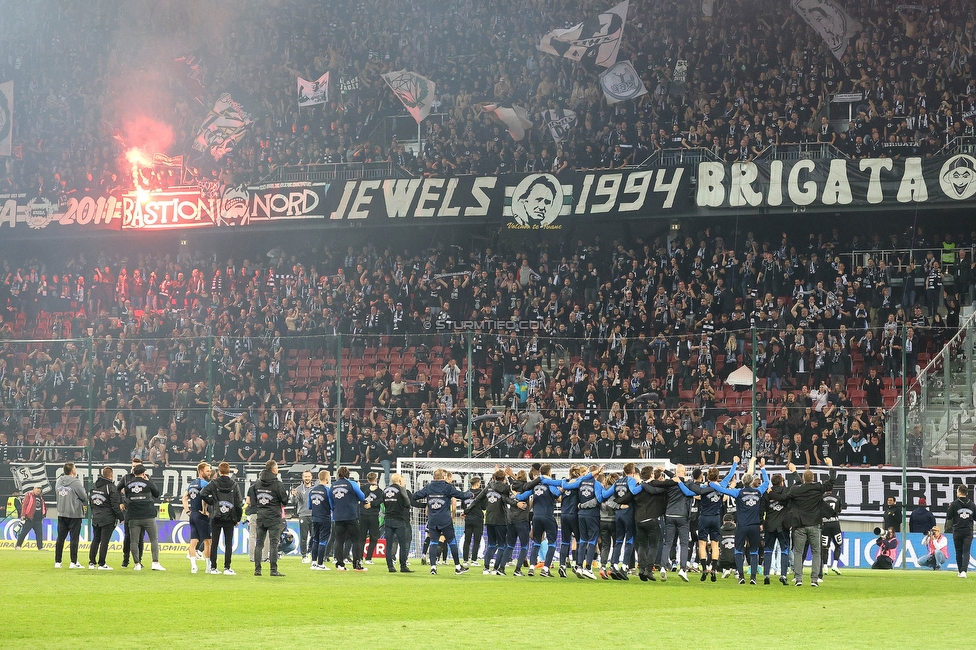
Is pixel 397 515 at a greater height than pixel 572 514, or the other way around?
pixel 572 514

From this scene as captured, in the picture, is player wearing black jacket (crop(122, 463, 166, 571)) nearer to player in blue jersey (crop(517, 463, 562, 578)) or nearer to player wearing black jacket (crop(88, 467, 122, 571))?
player wearing black jacket (crop(88, 467, 122, 571))

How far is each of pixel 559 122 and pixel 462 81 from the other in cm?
442

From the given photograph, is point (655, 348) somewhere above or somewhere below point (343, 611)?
above

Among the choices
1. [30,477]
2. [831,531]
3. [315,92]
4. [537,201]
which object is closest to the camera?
[831,531]

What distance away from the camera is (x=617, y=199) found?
118ft

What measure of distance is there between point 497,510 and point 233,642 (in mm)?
9136

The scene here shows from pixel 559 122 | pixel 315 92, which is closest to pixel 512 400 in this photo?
pixel 559 122

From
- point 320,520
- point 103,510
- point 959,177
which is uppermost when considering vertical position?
point 959,177

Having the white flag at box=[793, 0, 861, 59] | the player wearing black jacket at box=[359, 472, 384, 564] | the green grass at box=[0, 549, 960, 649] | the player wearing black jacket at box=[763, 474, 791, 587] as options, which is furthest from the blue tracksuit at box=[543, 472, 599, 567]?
the white flag at box=[793, 0, 861, 59]

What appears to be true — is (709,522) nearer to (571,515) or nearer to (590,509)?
(590,509)

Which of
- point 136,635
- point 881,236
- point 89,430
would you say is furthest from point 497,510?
point 881,236

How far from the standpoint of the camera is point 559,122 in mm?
39656

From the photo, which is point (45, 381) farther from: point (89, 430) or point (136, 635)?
point (136, 635)

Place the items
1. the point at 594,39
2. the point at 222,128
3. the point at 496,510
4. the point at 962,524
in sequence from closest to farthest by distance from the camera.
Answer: the point at 496,510
the point at 962,524
the point at 594,39
the point at 222,128
